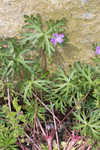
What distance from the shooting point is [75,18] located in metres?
1.98

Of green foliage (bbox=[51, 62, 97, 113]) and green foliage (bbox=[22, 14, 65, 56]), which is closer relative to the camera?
green foliage (bbox=[22, 14, 65, 56])

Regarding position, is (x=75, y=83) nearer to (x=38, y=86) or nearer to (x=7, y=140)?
(x=38, y=86)

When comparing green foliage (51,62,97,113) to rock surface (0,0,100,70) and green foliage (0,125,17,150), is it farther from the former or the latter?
green foliage (0,125,17,150)

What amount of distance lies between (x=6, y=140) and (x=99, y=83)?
1.16 m

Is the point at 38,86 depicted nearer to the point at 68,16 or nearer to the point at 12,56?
the point at 12,56

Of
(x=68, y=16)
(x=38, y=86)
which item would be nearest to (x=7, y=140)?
(x=38, y=86)

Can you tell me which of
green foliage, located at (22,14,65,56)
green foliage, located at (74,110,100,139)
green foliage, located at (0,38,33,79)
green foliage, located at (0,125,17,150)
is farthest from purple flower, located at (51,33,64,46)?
green foliage, located at (0,125,17,150)

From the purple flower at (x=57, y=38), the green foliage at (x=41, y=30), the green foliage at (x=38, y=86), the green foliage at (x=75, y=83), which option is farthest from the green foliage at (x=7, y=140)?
the purple flower at (x=57, y=38)

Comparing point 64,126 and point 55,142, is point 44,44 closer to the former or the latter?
point 64,126

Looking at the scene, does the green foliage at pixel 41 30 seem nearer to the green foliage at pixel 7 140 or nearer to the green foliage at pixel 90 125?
the green foliage at pixel 90 125

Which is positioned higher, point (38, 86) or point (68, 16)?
point (68, 16)

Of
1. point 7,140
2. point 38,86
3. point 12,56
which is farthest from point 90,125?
point 12,56

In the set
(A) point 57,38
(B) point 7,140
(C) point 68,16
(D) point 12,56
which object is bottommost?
(B) point 7,140

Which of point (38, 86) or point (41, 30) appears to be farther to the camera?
point (38, 86)
